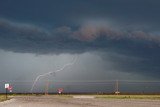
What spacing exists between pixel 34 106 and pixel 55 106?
10.5 ft

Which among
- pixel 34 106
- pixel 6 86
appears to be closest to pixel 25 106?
pixel 34 106

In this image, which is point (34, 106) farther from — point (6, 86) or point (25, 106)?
point (6, 86)

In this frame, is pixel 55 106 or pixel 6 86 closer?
pixel 55 106

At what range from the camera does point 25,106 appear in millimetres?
52281

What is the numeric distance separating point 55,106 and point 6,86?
1651 inches

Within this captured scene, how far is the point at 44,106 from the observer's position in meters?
53.0

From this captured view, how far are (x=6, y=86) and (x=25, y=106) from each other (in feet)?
140

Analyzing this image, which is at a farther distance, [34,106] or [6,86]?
[6,86]

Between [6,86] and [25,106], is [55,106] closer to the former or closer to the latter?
[25,106]

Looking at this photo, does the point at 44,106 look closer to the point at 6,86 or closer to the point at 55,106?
the point at 55,106

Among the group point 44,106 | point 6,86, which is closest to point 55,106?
point 44,106

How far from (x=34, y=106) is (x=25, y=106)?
1.15 meters

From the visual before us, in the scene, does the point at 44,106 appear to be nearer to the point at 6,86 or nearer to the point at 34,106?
the point at 34,106

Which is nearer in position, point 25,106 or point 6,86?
point 25,106
